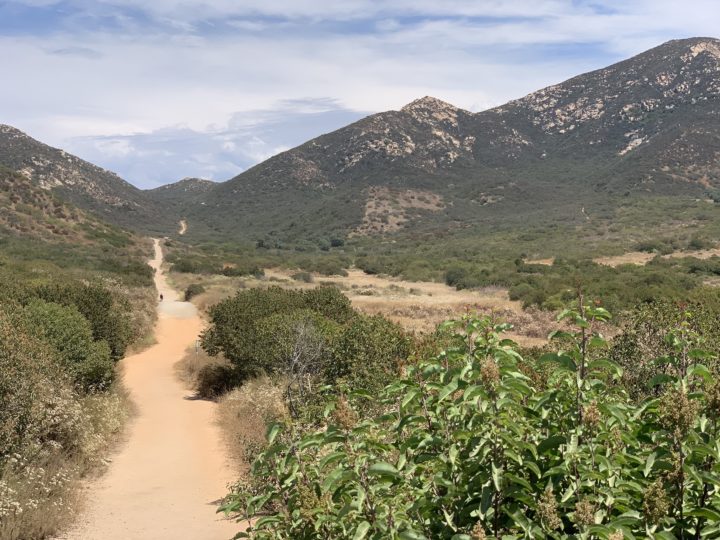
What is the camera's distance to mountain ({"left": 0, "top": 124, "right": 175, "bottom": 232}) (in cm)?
10544

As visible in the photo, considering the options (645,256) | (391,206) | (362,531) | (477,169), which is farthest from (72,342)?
(477,169)

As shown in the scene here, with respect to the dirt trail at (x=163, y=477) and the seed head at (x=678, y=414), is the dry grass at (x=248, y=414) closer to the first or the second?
the dirt trail at (x=163, y=477)

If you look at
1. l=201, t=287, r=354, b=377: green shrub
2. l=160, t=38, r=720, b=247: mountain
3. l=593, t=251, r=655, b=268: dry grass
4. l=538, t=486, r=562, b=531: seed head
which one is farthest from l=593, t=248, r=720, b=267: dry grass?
l=538, t=486, r=562, b=531: seed head

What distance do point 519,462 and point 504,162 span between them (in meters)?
138

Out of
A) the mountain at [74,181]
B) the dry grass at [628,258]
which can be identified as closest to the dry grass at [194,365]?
the dry grass at [628,258]

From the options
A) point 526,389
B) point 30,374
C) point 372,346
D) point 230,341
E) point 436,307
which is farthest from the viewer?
point 436,307

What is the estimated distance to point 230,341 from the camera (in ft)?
54.6

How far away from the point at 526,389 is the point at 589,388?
46 centimetres

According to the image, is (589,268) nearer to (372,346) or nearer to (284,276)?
(284,276)

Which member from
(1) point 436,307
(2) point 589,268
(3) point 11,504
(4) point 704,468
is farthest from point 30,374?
(2) point 589,268

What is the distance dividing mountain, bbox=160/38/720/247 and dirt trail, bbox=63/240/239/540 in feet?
256

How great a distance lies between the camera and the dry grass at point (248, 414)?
11.1m

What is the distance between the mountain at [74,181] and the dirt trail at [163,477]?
96.5 m

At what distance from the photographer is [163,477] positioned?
34.6 feet
